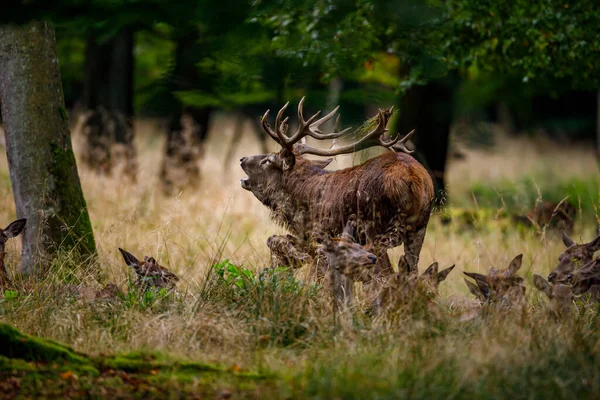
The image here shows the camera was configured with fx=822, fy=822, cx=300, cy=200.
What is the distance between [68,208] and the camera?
7621mm

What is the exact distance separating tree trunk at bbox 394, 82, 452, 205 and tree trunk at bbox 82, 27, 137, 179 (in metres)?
4.88

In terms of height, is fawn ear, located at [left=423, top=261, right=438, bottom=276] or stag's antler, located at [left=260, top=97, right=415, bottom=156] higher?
stag's antler, located at [left=260, top=97, right=415, bottom=156]

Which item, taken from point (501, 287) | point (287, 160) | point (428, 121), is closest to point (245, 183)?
point (287, 160)

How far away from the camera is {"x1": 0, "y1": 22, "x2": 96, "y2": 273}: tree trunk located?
7.36 meters

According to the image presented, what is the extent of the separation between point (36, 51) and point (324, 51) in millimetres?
3635

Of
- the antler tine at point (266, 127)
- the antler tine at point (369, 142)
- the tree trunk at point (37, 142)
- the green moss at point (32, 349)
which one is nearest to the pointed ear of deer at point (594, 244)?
the antler tine at point (369, 142)

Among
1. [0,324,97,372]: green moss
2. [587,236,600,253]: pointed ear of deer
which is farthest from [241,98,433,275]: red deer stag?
[0,324,97,372]: green moss

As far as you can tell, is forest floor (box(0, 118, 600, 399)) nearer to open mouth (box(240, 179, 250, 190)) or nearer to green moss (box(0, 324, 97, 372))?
green moss (box(0, 324, 97, 372))

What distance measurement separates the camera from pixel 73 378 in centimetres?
495

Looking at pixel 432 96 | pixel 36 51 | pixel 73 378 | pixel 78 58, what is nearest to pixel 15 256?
pixel 36 51

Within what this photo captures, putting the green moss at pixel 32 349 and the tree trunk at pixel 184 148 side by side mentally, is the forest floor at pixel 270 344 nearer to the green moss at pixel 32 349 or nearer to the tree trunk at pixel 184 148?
the green moss at pixel 32 349

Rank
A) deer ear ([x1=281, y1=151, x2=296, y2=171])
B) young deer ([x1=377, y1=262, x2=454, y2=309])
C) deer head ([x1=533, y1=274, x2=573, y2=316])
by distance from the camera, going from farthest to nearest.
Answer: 1. deer ear ([x1=281, y1=151, x2=296, y2=171])
2. deer head ([x1=533, y1=274, x2=573, y2=316])
3. young deer ([x1=377, y1=262, x2=454, y2=309])

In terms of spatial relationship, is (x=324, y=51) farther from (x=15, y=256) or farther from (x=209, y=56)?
(x=209, y=56)

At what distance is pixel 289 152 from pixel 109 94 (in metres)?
9.95
